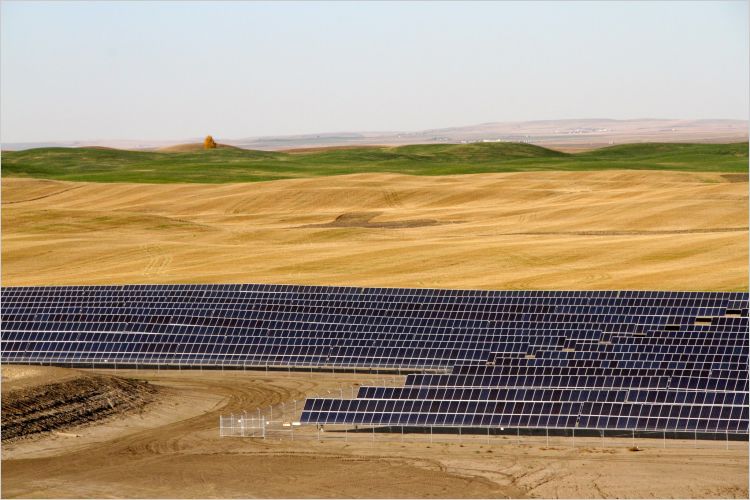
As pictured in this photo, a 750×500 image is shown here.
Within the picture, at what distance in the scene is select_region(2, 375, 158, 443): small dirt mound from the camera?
144ft

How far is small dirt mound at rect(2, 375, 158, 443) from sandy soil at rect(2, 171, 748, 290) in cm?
3330

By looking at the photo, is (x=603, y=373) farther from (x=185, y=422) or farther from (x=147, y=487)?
(x=147, y=487)

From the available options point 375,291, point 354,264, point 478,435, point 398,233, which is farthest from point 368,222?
point 478,435

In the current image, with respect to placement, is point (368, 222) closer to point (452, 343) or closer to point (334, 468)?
point (452, 343)

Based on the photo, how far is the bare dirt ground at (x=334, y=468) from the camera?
36.5m

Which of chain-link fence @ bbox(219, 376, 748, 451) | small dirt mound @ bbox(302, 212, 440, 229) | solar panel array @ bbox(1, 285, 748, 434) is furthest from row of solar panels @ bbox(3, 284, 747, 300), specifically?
small dirt mound @ bbox(302, 212, 440, 229)

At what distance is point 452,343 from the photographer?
179 ft

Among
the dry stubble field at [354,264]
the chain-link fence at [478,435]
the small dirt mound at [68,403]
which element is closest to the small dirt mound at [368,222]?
the dry stubble field at [354,264]

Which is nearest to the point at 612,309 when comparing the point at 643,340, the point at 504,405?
the point at 643,340

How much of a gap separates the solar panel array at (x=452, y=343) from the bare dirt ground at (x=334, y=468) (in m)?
1.98

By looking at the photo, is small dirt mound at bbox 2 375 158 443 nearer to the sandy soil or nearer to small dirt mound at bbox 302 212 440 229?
the sandy soil

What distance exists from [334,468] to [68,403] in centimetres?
1316

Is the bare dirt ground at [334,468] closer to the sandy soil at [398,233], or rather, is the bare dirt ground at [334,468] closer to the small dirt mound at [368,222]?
the sandy soil at [398,233]

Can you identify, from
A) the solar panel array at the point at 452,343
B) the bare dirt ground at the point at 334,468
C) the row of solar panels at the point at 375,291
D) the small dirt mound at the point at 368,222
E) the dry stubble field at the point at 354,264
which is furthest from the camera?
the small dirt mound at the point at 368,222
